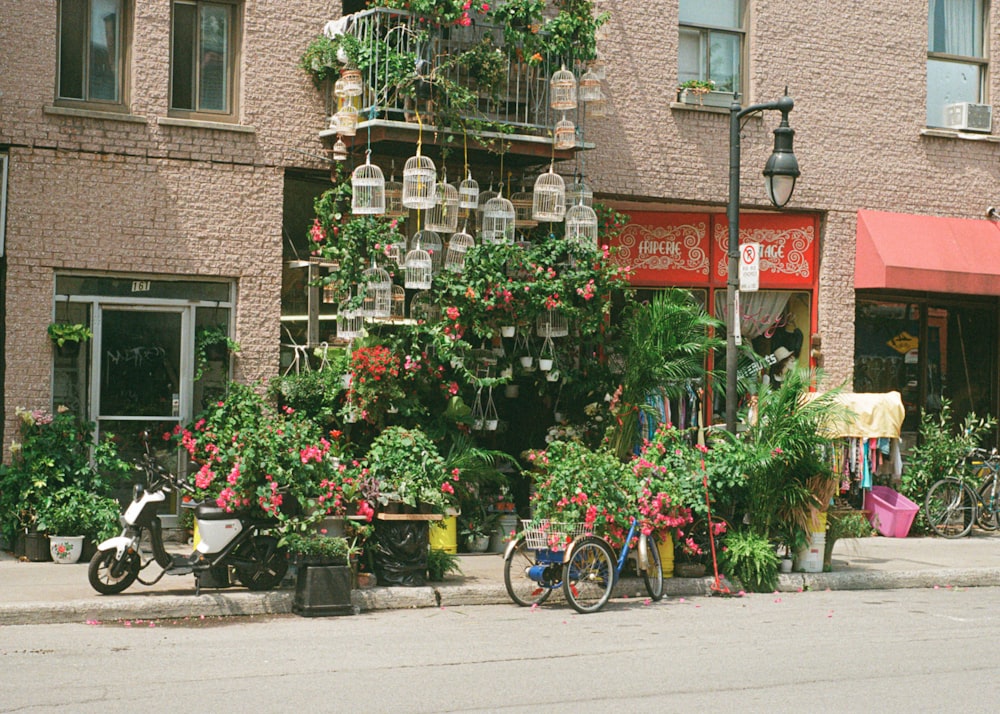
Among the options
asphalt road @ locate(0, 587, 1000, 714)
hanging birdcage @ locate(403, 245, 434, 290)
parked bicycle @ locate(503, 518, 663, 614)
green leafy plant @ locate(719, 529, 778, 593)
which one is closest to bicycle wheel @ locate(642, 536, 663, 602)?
parked bicycle @ locate(503, 518, 663, 614)

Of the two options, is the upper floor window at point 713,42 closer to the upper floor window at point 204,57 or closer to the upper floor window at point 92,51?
the upper floor window at point 204,57

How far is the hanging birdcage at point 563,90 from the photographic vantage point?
571 inches

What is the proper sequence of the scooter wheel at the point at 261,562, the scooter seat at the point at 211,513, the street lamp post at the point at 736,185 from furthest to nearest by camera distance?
the street lamp post at the point at 736,185 < the scooter wheel at the point at 261,562 < the scooter seat at the point at 211,513

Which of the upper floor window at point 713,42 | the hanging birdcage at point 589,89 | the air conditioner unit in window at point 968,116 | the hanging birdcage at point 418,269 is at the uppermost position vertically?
the upper floor window at point 713,42

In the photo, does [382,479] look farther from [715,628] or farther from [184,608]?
[715,628]

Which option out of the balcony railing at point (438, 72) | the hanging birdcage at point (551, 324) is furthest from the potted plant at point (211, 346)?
the hanging birdcage at point (551, 324)

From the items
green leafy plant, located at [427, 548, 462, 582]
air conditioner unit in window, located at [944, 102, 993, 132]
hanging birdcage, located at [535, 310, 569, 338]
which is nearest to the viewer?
green leafy plant, located at [427, 548, 462, 582]

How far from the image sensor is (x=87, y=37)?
13828 mm

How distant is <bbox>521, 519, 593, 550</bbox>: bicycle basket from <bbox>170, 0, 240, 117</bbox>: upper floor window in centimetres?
627

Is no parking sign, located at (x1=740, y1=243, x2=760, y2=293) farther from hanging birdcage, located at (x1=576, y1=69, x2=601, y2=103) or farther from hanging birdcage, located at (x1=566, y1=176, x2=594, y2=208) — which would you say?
hanging birdcage, located at (x1=576, y1=69, x2=601, y2=103)

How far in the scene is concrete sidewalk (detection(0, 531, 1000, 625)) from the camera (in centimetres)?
1029

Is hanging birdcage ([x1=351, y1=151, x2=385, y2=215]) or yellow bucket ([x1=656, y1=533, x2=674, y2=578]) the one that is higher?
hanging birdcage ([x1=351, y1=151, x2=385, y2=215])

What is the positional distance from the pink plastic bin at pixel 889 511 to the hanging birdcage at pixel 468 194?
658cm

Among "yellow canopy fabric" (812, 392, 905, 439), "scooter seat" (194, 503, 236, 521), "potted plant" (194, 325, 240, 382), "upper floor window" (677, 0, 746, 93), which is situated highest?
"upper floor window" (677, 0, 746, 93)
